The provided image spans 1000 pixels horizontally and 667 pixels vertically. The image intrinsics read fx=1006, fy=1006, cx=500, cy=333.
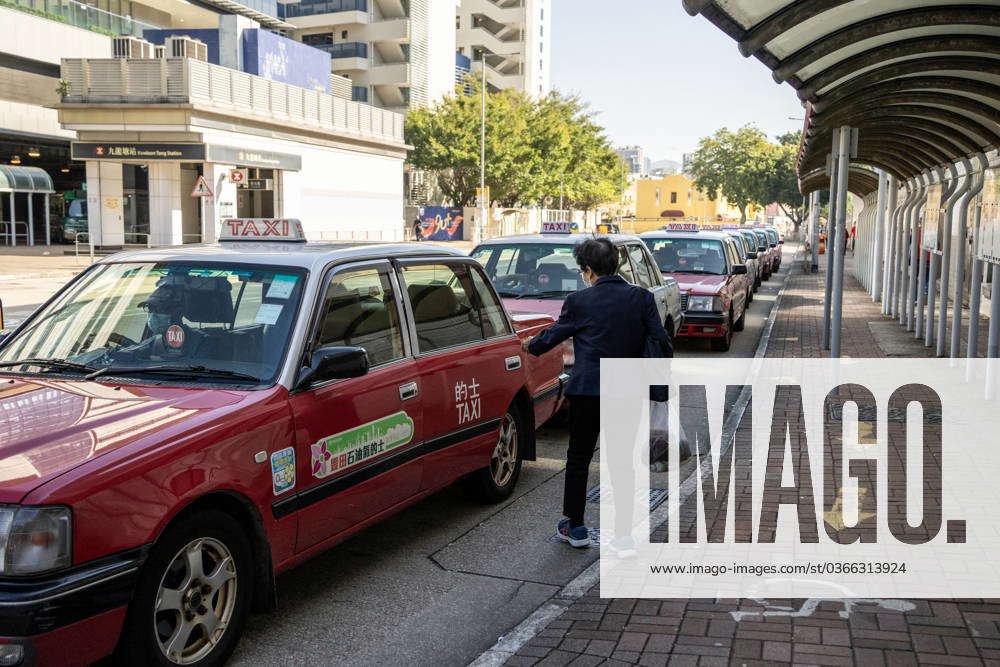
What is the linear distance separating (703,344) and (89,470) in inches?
510

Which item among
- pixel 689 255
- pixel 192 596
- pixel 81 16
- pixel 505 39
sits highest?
pixel 505 39

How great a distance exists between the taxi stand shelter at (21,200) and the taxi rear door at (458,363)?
42.1 m

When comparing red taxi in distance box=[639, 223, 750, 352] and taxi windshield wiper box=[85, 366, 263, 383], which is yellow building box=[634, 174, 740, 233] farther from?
taxi windshield wiper box=[85, 366, 263, 383]

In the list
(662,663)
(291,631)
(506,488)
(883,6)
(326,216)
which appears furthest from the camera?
(326,216)

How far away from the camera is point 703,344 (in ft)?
51.1

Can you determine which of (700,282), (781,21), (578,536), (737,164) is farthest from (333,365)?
(737,164)

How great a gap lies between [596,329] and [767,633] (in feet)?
5.63

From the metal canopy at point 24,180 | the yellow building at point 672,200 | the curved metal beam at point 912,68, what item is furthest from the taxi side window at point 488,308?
the yellow building at point 672,200

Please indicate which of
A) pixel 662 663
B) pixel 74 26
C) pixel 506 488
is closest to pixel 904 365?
pixel 506 488

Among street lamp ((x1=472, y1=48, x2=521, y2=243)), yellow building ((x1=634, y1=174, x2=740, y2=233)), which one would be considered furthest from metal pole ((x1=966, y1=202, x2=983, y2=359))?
yellow building ((x1=634, y1=174, x2=740, y2=233))

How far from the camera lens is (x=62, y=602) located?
3297mm

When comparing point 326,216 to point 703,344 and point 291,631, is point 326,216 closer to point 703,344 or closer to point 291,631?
point 703,344

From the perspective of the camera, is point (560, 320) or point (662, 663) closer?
point (662, 663)

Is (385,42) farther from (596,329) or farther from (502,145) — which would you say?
(596,329)
